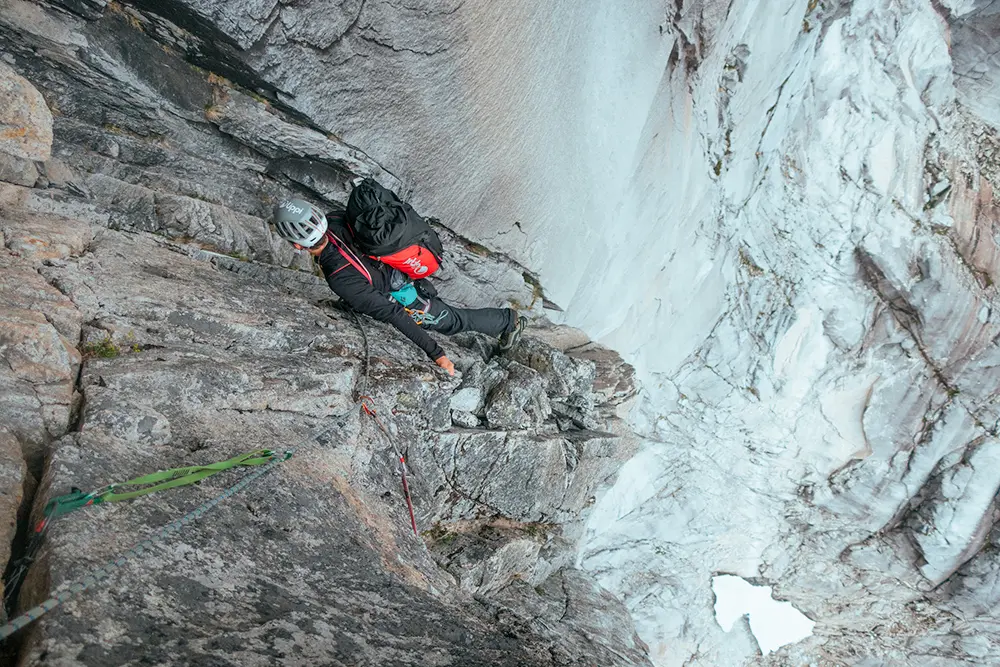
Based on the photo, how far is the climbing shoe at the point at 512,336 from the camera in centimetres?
919

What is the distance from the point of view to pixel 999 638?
14273mm

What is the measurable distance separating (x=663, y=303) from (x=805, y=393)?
144 inches

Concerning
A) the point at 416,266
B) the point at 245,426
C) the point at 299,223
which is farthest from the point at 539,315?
the point at 245,426

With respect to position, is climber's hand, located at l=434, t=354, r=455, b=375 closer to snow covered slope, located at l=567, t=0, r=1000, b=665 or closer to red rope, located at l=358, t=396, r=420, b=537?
red rope, located at l=358, t=396, r=420, b=537

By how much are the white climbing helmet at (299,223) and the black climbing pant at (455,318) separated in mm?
1915

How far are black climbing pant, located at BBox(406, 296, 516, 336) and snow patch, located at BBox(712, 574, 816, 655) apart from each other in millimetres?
9440

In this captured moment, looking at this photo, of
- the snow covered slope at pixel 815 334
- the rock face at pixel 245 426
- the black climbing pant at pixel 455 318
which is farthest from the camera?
the snow covered slope at pixel 815 334

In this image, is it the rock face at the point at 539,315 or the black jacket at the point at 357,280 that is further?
the black jacket at the point at 357,280

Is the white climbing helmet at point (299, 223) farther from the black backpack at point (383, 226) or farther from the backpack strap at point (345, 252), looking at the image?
the black backpack at point (383, 226)

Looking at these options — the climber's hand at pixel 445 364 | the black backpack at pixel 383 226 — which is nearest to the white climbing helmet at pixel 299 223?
the black backpack at pixel 383 226

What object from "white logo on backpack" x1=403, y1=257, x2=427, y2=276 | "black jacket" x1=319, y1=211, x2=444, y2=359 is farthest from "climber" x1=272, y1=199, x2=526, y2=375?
"white logo on backpack" x1=403, y1=257, x2=427, y2=276

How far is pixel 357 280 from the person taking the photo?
702cm

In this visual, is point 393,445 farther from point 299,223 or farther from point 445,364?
point 299,223

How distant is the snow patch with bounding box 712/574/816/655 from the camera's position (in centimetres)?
1435
